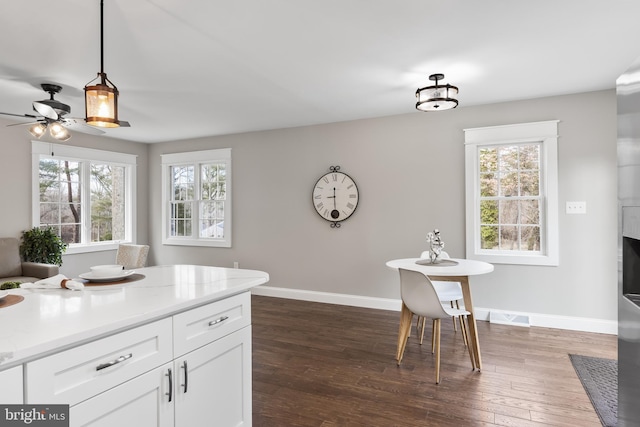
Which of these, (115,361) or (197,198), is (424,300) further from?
(197,198)

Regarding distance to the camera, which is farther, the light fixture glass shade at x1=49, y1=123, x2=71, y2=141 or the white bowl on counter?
the light fixture glass shade at x1=49, y1=123, x2=71, y2=141

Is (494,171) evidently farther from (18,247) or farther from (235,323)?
(18,247)

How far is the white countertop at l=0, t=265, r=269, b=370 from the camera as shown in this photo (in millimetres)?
986

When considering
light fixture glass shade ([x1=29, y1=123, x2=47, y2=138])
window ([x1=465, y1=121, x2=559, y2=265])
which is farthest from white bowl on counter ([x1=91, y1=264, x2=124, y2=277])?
window ([x1=465, y1=121, x2=559, y2=265])

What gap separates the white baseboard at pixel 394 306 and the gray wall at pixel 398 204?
0.06 meters

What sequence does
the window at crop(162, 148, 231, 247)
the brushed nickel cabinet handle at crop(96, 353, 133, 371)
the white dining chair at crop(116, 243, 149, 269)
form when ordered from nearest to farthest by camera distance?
1. the brushed nickel cabinet handle at crop(96, 353, 133, 371)
2. the white dining chair at crop(116, 243, 149, 269)
3. the window at crop(162, 148, 231, 247)

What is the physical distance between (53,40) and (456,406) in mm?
3661

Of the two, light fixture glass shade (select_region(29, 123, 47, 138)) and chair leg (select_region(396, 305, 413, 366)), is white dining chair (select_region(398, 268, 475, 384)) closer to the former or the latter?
chair leg (select_region(396, 305, 413, 366))

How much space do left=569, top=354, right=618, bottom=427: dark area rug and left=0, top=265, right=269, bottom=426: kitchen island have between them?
84.1 inches

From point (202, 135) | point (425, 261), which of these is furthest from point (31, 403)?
point (202, 135)

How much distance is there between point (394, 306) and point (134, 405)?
11.8 ft

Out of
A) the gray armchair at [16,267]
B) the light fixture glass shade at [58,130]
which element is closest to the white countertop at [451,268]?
the light fixture glass shade at [58,130]

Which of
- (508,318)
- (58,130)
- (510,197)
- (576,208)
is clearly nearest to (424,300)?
(508,318)

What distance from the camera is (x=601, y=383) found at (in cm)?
257
